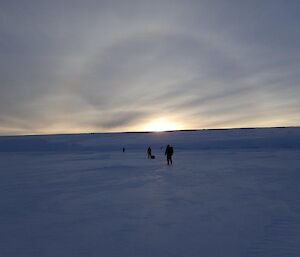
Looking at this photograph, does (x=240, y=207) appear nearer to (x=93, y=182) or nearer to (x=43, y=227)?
(x=43, y=227)

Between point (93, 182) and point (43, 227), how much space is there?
6287 mm

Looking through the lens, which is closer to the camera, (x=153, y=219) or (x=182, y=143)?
(x=153, y=219)

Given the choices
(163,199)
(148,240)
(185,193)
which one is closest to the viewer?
(148,240)

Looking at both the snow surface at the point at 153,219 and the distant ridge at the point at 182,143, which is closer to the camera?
the snow surface at the point at 153,219

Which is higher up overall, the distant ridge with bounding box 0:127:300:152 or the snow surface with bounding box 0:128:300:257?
the distant ridge with bounding box 0:127:300:152

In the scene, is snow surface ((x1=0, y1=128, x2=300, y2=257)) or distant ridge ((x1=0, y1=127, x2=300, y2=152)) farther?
distant ridge ((x1=0, y1=127, x2=300, y2=152))

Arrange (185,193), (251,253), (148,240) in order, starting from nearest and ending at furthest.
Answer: (251,253)
(148,240)
(185,193)

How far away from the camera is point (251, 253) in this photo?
16.7ft

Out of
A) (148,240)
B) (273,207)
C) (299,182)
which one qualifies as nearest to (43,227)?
(148,240)

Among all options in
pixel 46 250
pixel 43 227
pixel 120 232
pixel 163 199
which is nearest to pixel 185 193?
pixel 163 199

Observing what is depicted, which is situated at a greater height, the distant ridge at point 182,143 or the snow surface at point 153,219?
the distant ridge at point 182,143

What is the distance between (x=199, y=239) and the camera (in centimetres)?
577

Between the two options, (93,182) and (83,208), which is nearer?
(83,208)

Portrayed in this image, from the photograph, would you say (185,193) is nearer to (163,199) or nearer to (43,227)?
(163,199)
